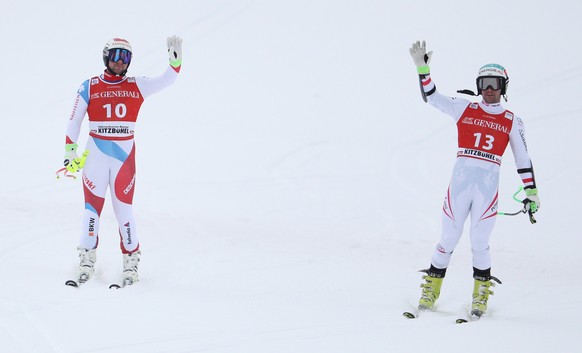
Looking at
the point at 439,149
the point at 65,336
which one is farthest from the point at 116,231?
the point at 439,149

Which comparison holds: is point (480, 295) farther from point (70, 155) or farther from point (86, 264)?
point (70, 155)

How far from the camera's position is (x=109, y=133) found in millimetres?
7902

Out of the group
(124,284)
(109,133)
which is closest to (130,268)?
(124,284)

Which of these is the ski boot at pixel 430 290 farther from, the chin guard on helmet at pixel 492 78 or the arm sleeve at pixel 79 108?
the arm sleeve at pixel 79 108

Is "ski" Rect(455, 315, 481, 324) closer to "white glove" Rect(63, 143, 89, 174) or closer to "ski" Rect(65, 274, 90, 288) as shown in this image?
"ski" Rect(65, 274, 90, 288)

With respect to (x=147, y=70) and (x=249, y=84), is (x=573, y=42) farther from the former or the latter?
(x=147, y=70)

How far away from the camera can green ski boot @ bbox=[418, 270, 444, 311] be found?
763 centimetres

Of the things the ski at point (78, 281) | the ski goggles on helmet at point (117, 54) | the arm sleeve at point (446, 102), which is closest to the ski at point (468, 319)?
the arm sleeve at point (446, 102)

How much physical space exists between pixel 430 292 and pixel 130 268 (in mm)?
3185

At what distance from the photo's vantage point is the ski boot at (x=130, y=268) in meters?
8.04

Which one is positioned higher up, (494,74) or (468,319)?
(494,74)

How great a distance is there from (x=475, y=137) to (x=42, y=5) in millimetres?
22886

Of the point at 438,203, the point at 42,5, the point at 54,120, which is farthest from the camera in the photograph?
the point at 42,5

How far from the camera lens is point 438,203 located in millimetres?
13758
